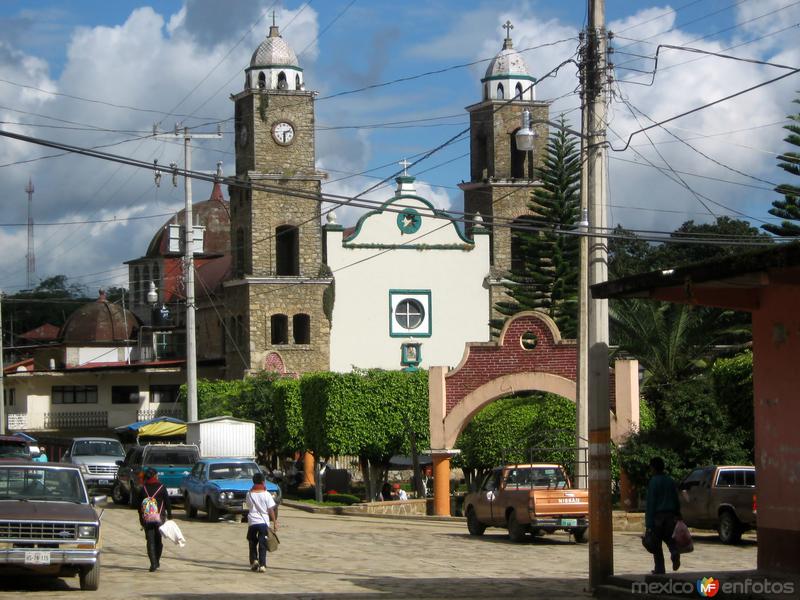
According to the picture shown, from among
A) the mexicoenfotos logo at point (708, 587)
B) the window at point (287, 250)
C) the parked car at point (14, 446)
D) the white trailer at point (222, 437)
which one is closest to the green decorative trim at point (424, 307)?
the window at point (287, 250)

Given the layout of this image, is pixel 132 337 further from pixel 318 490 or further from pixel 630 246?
pixel 318 490

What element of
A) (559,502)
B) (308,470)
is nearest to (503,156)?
(308,470)

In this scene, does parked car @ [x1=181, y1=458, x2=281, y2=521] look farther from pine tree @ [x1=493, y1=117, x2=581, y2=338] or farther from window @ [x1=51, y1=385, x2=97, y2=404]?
window @ [x1=51, y1=385, x2=97, y2=404]

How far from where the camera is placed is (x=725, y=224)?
75.8 m

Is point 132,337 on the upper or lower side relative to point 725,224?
lower

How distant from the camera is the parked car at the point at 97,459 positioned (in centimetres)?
3888

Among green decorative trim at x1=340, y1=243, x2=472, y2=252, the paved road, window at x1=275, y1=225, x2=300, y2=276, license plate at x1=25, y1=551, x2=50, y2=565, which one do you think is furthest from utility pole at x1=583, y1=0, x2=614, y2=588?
window at x1=275, y1=225, x2=300, y2=276

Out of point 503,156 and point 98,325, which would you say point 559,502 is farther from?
point 98,325

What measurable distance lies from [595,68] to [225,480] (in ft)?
49.6

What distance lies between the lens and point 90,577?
54.3 ft

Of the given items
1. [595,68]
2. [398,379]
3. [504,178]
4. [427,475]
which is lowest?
[427,475]

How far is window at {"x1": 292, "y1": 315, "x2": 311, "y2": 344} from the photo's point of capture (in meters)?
59.1

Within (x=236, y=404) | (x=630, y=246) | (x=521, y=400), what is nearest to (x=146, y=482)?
(x=521, y=400)

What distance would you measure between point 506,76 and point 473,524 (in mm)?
37663
